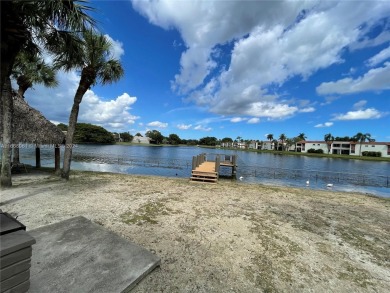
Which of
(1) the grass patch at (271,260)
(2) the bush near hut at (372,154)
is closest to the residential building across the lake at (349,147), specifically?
(2) the bush near hut at (372,154)

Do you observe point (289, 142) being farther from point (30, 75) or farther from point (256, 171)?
point (30, 75)

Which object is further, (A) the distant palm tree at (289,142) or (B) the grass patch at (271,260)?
(A) the distant palm tree at (289,142)

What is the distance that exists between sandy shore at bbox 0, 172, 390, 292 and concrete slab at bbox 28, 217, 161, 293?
34 centimetres

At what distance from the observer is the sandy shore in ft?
11.0

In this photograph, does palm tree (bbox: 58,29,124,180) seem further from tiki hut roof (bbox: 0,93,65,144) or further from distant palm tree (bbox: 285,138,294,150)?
distant palm tree (bbox: 285,138,294,150)

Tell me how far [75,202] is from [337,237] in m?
7.71

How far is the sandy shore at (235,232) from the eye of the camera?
3.34m

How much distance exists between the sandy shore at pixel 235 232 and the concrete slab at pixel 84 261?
0.34m

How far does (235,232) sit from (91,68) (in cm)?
955

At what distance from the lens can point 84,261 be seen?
Result: 9.98ft

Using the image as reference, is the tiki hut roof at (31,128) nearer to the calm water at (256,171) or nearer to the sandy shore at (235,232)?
the sandy shore at (235,232)

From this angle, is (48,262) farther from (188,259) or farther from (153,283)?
(188,259)

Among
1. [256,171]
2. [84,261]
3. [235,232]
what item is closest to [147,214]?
[235,232]

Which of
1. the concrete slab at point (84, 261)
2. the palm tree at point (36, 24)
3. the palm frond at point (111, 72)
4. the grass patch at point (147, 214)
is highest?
the palm frond at point (111, 72)
